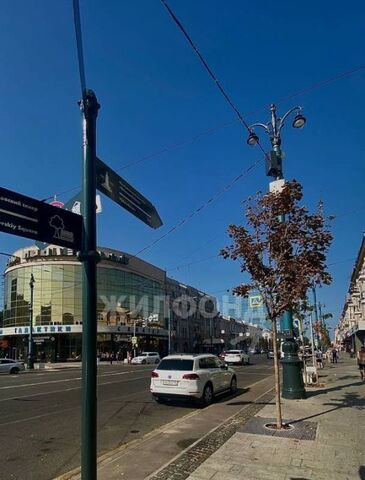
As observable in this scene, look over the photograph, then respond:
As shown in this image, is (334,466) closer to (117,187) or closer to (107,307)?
(117,187)

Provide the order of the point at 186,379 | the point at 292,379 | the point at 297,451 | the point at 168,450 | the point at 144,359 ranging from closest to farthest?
the point at 297,451 → the point at 168,450 → the point at 186,379 → the point at 292,379 → the point at 144,359

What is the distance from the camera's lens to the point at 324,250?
10.1 meters

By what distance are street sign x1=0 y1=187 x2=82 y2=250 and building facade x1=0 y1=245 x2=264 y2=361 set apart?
4956 centimetres

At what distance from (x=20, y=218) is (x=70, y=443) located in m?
6.53

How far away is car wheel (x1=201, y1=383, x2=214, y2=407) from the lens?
14.5m

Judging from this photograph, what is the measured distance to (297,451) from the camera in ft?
24.6

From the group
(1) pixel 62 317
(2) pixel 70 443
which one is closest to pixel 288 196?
(2) pixel 70 443

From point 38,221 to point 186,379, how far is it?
36.1ft

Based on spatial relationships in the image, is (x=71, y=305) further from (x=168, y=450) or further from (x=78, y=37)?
(x=78, y=37)

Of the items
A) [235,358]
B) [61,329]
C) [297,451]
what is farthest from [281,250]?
[61,329]

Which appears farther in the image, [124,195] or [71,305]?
[71,305]

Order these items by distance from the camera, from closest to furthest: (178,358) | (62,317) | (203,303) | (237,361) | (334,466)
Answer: (334,466) < (178,358) < (237,361) < (62,317) < (203,303)

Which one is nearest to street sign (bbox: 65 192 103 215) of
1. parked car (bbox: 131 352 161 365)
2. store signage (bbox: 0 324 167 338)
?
parked car (bbox: 131 352 161 365)

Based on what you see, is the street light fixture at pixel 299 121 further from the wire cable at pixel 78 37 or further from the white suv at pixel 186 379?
the wire cable at pixel 78 37
